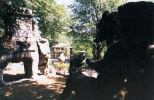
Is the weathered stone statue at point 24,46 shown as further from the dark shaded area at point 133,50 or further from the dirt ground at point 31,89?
the dark shaded area at point 133,50

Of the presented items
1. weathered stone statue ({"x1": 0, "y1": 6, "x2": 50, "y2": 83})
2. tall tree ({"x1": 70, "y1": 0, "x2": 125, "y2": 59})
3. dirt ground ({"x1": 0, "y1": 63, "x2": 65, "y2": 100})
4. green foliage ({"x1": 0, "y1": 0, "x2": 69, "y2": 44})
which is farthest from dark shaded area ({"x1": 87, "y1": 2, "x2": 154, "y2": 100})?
tall tree ({"x1": 70, "y1": 0, "x2": 125, "y2": 59})

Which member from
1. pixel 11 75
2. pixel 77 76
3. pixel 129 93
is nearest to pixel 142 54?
pixel 129 93

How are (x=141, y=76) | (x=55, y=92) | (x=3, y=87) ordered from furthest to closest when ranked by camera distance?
(x=3, y=87) → (x=55, y=92) → (x=141, y=76)

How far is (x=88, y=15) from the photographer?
35.2m

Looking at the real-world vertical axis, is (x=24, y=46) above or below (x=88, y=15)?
below

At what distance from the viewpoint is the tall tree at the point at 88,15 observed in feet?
113

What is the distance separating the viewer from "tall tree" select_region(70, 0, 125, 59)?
113 ft

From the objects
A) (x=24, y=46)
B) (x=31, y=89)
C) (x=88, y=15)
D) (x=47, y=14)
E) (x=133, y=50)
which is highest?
(x=88, y=15)

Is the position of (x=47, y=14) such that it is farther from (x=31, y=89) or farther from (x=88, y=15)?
(x=31, y=89)

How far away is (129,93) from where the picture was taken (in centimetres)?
632

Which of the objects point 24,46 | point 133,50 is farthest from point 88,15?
point 133,50

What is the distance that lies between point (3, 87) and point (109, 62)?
27.8 ft

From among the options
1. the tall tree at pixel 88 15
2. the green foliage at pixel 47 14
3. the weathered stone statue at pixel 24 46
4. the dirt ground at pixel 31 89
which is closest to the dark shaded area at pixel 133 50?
the green foliage at pixel 47 14

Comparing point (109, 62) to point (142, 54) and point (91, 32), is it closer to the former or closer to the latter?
point (142, 54)
